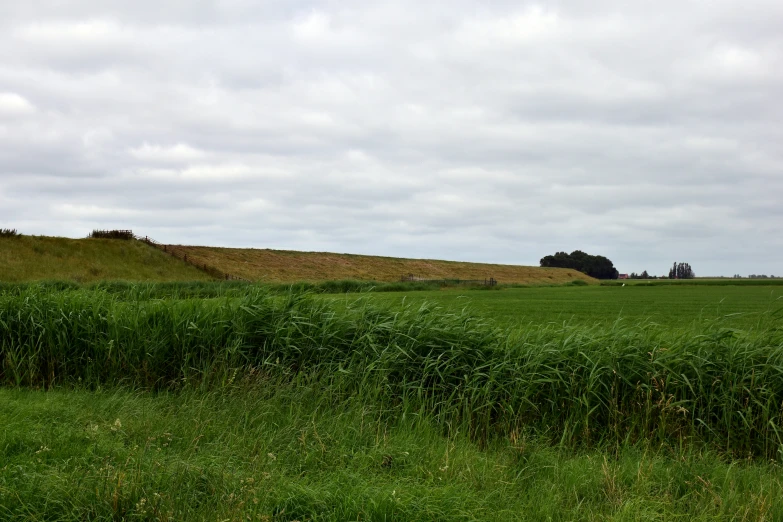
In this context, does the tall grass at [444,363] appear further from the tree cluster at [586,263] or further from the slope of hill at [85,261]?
the tree cluster at [586,263]

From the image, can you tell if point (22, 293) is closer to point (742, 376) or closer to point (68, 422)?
point (68, 422)

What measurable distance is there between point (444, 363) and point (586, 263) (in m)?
136

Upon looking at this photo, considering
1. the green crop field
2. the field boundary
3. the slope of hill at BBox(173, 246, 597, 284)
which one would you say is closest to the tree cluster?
the slope of hill at BBox(173, 246, 597, 284)

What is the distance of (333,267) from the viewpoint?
232 feet

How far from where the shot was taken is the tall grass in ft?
22.8

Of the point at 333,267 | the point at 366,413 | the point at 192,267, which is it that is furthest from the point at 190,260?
the point at 366,413

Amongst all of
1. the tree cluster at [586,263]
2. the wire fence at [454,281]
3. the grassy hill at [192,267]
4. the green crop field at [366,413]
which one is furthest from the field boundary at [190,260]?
the tree cluster at [586,263]

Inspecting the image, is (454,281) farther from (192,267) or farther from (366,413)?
(366,413)

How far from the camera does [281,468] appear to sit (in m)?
4.97

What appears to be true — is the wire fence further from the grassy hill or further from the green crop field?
the green crop field

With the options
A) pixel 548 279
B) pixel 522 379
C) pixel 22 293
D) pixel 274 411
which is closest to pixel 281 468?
pixel 274 411

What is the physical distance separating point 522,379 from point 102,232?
5709cm

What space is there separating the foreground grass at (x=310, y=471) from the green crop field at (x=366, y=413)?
24 mm

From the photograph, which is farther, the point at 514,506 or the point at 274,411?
the point at 274,411
